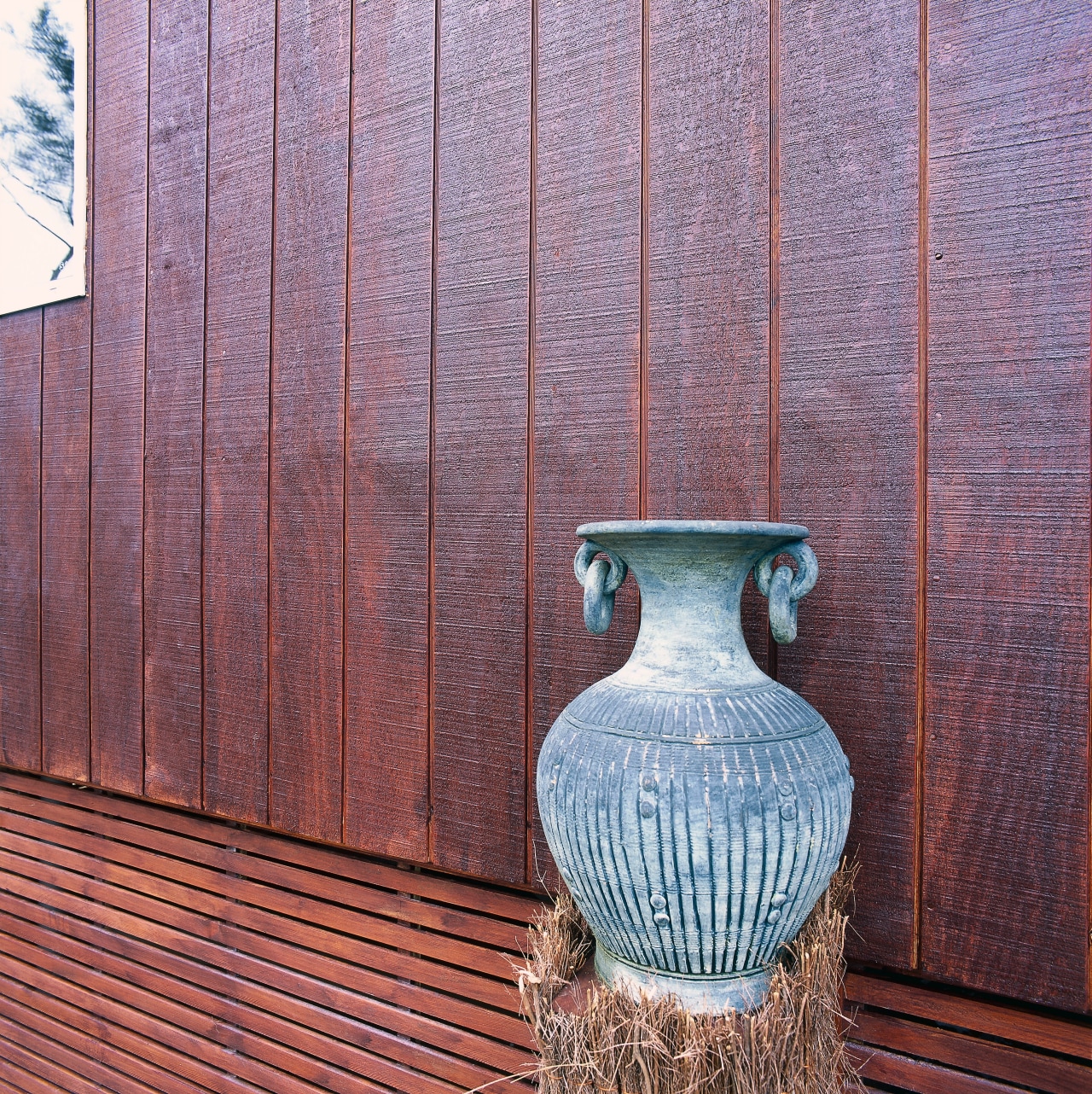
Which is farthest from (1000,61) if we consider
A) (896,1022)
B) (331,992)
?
(331,992)

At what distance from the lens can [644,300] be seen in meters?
1.19

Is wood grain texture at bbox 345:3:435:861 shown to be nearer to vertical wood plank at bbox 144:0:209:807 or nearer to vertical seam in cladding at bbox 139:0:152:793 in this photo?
vertical wood plank at bbox 144:0:209:807

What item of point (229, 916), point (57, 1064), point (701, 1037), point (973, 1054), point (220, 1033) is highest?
point (701, 1037)

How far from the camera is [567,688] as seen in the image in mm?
1222

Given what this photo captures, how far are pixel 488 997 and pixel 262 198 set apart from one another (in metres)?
1.62

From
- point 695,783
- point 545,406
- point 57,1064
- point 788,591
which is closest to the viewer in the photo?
point 695,783

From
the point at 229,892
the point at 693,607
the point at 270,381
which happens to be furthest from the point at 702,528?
the point at 229,892

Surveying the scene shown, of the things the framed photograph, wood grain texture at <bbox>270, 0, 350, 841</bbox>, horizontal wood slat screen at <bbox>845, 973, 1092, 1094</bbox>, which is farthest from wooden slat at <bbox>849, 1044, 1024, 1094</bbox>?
the framed photograph

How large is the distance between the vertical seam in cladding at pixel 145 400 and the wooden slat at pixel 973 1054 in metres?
1.57

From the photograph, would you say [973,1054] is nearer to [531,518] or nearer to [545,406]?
[531,518]

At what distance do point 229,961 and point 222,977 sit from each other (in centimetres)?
4

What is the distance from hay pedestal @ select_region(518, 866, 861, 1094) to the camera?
0.80 m

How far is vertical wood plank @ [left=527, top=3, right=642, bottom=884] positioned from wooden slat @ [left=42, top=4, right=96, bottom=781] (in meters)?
1.28

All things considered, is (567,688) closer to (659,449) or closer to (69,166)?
(659,449)
